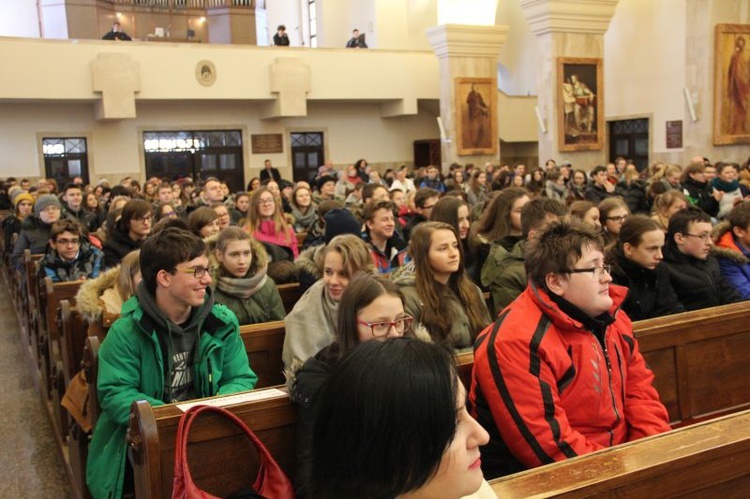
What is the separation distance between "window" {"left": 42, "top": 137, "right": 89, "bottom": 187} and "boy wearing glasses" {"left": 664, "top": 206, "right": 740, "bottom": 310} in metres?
15.7

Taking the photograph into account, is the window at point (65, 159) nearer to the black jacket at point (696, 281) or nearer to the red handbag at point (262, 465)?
the black jacket at point (696, 281)

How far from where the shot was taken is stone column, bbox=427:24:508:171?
1739 centimetres

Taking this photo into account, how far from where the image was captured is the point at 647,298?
391cm

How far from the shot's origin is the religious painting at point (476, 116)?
1764cm

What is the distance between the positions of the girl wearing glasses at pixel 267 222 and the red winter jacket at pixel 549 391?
3638mm

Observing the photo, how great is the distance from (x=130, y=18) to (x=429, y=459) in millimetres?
23050

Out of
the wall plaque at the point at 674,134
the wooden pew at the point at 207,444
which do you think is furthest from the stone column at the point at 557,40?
the wooden pew at the point at 207,444

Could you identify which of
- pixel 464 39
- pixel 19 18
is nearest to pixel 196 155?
pixel 464 39

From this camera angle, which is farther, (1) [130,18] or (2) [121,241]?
(1) [130,18]

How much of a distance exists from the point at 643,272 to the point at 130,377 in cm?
260

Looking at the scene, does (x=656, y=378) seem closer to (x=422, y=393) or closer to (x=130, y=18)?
(x=422, y=393)

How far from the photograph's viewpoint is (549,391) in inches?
97.1

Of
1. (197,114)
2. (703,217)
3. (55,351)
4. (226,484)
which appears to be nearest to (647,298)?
(703,217)

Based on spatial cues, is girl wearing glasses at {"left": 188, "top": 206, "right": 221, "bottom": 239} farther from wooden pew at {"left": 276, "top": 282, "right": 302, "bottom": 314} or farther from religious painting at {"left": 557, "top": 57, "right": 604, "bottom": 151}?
religious painting at {"left": 557, "top": 57, "right": 604, "bottom": 151}
